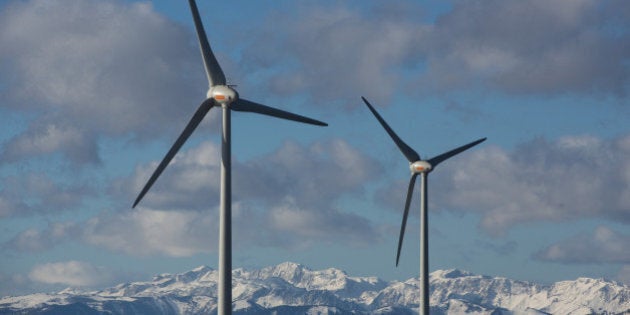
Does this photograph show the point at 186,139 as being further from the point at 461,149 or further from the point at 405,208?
the point at 461,149

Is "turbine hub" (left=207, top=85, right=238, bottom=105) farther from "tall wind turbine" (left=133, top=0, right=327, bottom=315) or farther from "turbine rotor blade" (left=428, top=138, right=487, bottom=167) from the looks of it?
A: "turbine rotor blade" (left=428, top=138, right=487, bottom=167)

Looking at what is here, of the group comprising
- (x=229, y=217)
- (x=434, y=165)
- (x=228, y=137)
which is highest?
(x=434, y=165)

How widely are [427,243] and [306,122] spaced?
31.9 metres

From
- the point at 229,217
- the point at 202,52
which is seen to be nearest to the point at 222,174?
the point at 229,217

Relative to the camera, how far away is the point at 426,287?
5157 inches

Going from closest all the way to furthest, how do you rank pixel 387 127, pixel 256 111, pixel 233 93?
pixel 233 93 < pixel 256 111 < pixel 387 127

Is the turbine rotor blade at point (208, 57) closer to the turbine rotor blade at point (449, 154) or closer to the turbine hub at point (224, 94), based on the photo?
the turbine hub at point (224, 94)

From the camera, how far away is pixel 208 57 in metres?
107

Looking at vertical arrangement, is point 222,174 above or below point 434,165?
below

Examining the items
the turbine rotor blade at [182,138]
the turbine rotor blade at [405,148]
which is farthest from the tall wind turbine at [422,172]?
the turbine rotor blade at [182,138]

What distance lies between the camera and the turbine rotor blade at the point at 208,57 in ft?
344

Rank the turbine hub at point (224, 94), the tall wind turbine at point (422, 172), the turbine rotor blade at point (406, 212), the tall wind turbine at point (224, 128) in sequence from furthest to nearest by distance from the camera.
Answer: the turbine rotor blade at point (406, 212), the tall wind turbine at point (422, 172), the turbine hub at point (224, 94), the tall wind turbine at point (224, 128)

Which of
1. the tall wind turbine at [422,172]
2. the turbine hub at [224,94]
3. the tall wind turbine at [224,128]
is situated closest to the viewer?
the tall wind turbine at [224,128]

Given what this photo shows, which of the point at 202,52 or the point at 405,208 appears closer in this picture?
the point at 202,52
